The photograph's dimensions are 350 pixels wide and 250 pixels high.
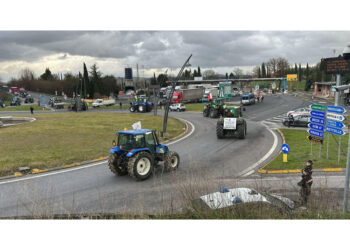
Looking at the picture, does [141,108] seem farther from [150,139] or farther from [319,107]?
[319,107]

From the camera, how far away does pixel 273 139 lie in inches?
667

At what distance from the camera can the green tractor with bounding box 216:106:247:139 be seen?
54.7ft

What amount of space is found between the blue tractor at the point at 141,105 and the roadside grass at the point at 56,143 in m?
11.0

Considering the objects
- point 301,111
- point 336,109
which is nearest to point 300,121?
point 301,111

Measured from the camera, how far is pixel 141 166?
9516 mm

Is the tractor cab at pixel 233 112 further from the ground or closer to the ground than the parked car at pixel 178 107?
further from the ground

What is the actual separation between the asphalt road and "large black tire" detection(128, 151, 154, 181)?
292 millimetres

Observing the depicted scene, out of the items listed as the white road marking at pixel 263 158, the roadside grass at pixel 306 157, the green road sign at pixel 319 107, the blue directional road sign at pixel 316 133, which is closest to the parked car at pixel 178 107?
the white road marking at pixel 263 158

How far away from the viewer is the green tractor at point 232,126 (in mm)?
16688

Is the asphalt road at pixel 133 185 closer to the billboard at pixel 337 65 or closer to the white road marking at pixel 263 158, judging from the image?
the white road marking at pixel 263 158

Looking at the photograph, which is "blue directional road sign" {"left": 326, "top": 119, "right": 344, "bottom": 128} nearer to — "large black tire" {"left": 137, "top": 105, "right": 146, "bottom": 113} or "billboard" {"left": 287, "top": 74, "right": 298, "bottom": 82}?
"billboard" {"left": 287, "top": 74, "right": 298, "bottom": 82}

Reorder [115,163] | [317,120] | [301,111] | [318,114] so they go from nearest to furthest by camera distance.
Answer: [318,114]
[317,120]
[115,163]
[301,111]

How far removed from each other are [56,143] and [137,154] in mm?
8858

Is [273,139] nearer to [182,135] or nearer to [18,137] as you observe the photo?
[182,135]
